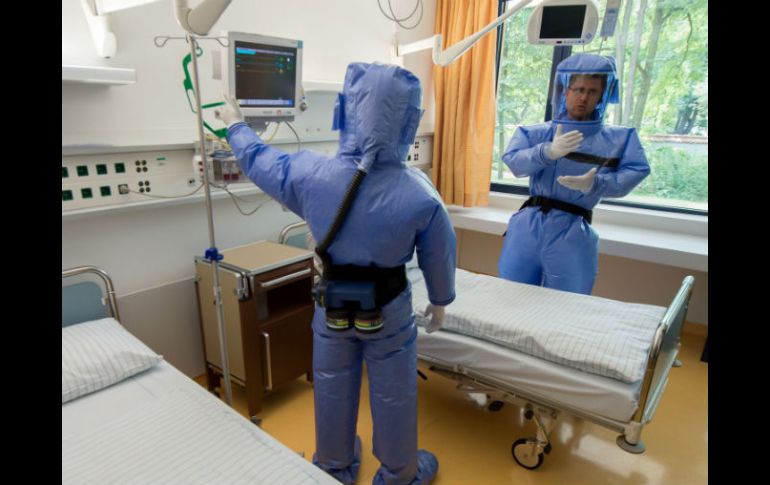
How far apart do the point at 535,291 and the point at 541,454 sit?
0.80 metres

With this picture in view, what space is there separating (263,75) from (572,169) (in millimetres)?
1696

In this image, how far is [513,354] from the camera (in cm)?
199

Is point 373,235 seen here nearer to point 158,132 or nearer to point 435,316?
point 435,316

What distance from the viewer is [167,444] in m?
1.50

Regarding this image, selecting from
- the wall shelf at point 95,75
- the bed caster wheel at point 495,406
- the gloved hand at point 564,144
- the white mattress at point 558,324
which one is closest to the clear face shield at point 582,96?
the gloved hand at point 564,144

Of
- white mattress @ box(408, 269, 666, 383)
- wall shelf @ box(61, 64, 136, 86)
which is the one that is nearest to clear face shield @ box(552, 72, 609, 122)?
white mattress @ box(408, 269, 666, 383)

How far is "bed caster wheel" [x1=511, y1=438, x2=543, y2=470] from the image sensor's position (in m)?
2.05

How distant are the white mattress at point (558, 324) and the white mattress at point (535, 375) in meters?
0.03

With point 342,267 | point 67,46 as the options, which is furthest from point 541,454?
point 67,46

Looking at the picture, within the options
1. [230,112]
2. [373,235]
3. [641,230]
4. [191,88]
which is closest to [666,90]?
[641,230]

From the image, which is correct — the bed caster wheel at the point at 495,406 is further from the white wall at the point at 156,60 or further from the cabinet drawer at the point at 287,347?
the white wall at the point at 156,60

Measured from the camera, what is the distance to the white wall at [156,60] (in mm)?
2061

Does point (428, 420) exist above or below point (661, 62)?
below
